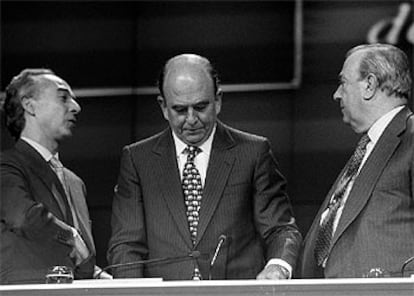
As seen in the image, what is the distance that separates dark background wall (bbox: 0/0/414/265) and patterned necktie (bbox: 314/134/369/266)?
1686 millimetres

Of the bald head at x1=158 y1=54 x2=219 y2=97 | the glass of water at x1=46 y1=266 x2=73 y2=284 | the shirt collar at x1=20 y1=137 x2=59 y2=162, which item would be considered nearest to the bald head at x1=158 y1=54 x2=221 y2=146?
the bald head at x1=158 y1=54 x2=219 y2=97

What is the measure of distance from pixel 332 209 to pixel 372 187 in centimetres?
16

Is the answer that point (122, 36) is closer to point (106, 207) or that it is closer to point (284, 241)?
point (106, 207)

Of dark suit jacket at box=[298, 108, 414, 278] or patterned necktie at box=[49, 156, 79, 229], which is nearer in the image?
dark suit jacket at box=[298, 108, 414, 278]

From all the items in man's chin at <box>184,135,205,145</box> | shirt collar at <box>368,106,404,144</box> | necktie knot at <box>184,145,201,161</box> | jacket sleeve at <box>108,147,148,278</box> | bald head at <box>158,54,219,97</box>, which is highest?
bald head at <box>158,54,219,97</box>

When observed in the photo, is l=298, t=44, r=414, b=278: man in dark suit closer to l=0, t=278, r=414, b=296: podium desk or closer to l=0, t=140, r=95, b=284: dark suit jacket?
l=0, t=278, r=414, b=296: podium desk

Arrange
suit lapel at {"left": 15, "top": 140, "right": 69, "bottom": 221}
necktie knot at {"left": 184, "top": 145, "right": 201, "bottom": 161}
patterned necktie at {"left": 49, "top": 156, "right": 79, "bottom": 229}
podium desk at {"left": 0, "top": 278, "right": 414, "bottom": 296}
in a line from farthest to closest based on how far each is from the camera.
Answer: patterned necktie at {"left": 49, "top": 156, "right": 79, "bottom": 229}
suit lapel at {"left": 15, "top": 140, "right": 69, "bottom": 221}
necktie knot at {"left": 184, "top": 145, "right": 201, "bottom": 161}
podium desk at {"left": 0, "top": 278, "right": 414, "bottom": 296}

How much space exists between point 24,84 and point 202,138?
811 millimetres

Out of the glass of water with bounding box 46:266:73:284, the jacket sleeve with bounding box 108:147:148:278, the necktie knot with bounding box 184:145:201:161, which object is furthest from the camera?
the necktie knot with bounding box 184:145:201:161

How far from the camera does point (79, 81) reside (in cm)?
555

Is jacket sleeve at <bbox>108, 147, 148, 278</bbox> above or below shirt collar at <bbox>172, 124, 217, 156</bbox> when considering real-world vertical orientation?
below

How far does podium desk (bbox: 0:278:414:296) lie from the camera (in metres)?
2.77

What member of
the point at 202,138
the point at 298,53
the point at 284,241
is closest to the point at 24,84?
the point at 202,138

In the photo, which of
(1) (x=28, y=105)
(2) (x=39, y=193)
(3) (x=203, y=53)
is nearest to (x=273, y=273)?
(2) (x=39, y=193)
